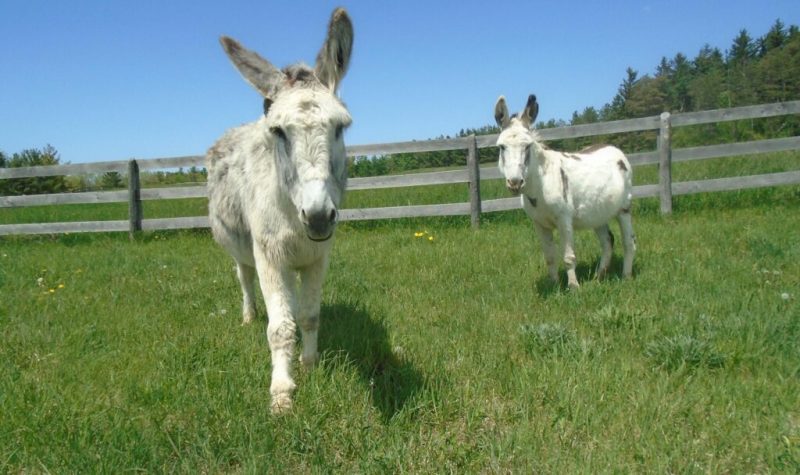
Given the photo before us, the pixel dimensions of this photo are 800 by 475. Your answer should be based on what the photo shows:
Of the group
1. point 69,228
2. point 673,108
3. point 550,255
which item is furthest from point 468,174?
point 673,108

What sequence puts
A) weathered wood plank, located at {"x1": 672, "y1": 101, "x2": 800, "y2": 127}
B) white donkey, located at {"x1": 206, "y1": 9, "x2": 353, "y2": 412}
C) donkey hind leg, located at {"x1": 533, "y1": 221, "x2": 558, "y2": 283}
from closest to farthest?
white donkey, located at {"x1": 206, "y1": 9, "x2": 353, "y2": 412}
donkey hind leg, located at {"x1": 533, "y1": 221, "x2": 558, "y2": 283}
weathered wood plank, located at {"x1": 672, "y1": 101, "x2": 800, "y2": 127}

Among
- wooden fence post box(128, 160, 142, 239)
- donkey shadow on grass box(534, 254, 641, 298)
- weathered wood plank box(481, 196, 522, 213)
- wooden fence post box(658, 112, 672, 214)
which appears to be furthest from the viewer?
wooden fence post box(128, 160, 142, 239)

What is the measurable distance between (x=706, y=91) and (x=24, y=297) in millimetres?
73784

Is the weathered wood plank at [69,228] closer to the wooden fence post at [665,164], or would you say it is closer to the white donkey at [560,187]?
the white donkey at [560,187]

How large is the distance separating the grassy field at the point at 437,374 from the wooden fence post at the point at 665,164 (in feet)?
10.4

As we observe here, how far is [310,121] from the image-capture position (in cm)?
241

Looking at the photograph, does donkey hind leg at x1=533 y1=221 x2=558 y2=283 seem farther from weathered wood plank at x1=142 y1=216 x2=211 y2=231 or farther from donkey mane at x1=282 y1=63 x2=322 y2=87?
weathered wood plank at x1=142 y1=216 x2=211 y2=231

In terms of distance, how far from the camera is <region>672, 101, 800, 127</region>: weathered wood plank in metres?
9.38

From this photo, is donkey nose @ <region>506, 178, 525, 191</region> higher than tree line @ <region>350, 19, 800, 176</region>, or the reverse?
tree line @ <region>350, 19, 800, 176</region>

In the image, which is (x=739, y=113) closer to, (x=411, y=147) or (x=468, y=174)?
(x=468, y=174)

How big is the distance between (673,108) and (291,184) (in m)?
86.7

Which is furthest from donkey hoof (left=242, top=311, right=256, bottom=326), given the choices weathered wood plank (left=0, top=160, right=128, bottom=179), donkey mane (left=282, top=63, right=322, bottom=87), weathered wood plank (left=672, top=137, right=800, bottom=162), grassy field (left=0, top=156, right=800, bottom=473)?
weathered wood plank (left=672, top=137, right=800, bottom=162)

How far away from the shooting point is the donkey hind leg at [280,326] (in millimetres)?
2779

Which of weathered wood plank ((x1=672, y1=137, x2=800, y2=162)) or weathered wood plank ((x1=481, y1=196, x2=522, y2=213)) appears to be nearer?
weathered wood plank ((x1=672, y1=137, x2=800, y2=162))
